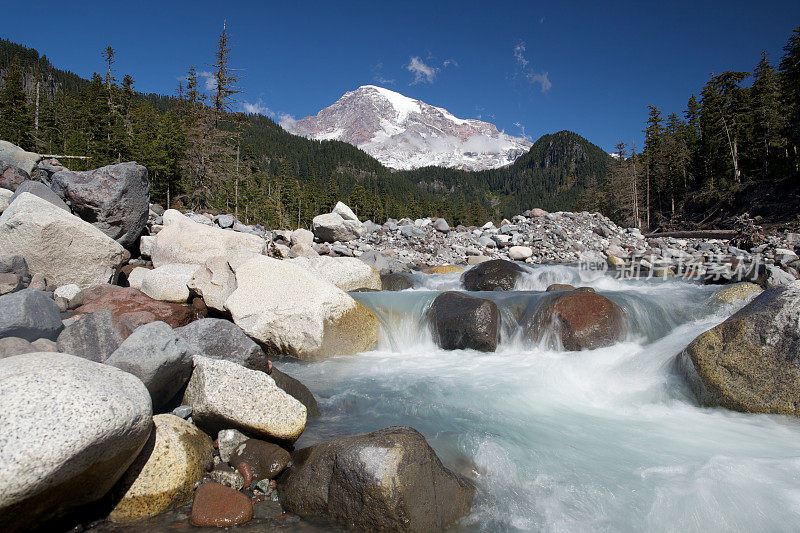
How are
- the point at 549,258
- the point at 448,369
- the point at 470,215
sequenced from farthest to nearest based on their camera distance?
the point at 470,215 → the point at 549,258 → the point at 448,369

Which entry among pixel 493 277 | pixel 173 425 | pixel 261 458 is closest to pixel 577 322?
pixel 493 277

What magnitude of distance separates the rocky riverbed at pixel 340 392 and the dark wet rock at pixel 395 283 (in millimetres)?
3783

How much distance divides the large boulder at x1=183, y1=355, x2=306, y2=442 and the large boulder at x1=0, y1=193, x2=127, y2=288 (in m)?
6.83

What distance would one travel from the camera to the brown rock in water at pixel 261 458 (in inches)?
152

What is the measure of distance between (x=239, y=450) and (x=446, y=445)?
2310mm

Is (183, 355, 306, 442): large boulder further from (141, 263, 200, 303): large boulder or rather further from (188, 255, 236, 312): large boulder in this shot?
(141, 263, 200, 303): large boulder

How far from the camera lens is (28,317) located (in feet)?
16.5

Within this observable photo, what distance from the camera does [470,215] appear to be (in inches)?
3327

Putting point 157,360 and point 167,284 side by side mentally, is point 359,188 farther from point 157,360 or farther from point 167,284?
point 157,360

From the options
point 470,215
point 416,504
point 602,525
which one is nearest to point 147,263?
point 416,504

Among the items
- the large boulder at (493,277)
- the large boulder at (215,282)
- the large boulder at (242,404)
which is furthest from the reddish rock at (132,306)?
the large boulder at (493,277)

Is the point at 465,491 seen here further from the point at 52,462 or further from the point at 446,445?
the point at 52,462

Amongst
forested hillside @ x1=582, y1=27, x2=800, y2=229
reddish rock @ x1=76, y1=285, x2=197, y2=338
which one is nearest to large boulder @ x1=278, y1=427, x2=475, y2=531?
reddish rock @ x1=76, y1=285, x2=197, y2=338

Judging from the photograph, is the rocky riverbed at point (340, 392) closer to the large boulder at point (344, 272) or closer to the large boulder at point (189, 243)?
the large boulder at point (189, 243)
